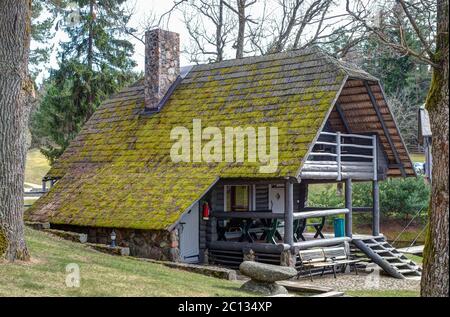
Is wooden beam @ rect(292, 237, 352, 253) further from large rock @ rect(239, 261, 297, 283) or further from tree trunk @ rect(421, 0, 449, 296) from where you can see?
tree trunk @ rect(421, 0, 449, 296)

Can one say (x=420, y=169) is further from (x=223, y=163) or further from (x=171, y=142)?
(x=223, y=163)

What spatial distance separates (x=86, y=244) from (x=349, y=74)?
871 centimetres

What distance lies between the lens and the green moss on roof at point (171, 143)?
1689 cm

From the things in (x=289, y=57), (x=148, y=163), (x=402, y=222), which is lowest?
(x=402, y=222)

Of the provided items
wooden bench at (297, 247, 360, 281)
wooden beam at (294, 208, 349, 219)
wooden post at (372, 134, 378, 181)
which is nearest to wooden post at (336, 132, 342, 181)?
wooden beam at (294, 208, 349, 219)

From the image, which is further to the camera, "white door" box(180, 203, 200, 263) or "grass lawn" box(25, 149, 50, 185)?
"grass lawn" box(25, 149, 50, 185)

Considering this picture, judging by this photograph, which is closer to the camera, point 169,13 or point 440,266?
point 440,266

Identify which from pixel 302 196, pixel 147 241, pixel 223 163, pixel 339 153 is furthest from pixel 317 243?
pixel 302 196

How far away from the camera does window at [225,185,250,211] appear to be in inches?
783

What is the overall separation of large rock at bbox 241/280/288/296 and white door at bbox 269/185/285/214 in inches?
361
